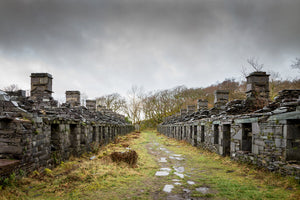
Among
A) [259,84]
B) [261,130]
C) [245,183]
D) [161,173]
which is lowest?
[161,173]

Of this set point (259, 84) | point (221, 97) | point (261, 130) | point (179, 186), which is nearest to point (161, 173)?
point (179, 186)

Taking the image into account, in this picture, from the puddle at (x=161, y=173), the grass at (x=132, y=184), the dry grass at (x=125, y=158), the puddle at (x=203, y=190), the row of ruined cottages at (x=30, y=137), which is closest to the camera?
the grass at (x=132, y=184)

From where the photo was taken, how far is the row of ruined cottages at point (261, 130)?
17.3 feet

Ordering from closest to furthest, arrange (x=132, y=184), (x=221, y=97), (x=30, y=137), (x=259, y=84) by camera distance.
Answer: (x=132, y=184), (x=30, y=137), (x=259, y=84), (x=221, y=97)

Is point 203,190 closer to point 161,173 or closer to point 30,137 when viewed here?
point 161,173

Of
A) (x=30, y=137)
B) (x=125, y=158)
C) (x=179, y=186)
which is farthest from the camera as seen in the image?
(x=125, y=158)

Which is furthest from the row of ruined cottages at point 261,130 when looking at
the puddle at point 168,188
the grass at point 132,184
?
the puddle at point 168,188

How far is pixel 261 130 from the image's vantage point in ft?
21.4

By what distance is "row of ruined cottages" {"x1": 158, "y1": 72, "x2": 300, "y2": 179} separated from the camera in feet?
17.3

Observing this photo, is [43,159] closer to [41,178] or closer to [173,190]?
[41,178]

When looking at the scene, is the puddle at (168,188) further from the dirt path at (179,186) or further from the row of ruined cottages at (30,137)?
the row of ruined cottages at (30,137)

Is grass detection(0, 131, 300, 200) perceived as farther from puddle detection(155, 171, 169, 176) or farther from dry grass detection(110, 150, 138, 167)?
dry grass detection(110, 150, 138, 167)

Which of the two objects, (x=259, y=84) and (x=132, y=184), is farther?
(x=259, y=84)

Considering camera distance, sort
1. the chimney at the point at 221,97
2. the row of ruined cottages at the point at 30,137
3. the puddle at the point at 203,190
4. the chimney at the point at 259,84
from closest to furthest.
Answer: the puddle at the point at 203,190 < the row of ruined cottages at the point at 30,137 < the chimney at the point at 259,84 < the chimney at the point at 221,97
